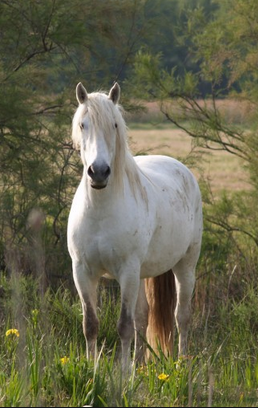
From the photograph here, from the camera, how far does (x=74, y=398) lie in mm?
3848

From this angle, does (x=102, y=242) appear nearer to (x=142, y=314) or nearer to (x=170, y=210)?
(x=170, y=210)

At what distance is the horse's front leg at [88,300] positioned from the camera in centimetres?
518

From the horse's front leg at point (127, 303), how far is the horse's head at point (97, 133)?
0.66 meters

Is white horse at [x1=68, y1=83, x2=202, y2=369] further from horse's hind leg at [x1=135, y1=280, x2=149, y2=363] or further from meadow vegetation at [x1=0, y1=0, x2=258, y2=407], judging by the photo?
meadow vegetation at [x1=0, y1=0, x2=258, y2=407]

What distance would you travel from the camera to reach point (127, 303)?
5.22 meters

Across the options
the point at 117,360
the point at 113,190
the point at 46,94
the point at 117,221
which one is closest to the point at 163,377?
the point at 117,360

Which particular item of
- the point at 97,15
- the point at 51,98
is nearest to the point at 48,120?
the point at 51,98

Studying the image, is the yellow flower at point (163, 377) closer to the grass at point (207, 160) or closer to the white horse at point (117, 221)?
the white horse at point (117, 221)

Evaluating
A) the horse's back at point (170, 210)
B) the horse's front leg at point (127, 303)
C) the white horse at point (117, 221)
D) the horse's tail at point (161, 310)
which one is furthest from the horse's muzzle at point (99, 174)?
the horse's tail at point (161, 310)

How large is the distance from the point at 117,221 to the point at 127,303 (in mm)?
528

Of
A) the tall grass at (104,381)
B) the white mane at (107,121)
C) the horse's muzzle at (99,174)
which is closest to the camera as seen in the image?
the tall grass at (104,381)

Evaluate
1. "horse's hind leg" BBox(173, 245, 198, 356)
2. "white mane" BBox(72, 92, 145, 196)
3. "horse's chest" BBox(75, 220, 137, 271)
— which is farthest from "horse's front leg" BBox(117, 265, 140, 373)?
"horse's hind leg" BBox(173, 245, 198, 356)

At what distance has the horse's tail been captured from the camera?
6.04 m

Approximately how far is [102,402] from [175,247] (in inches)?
86.7
